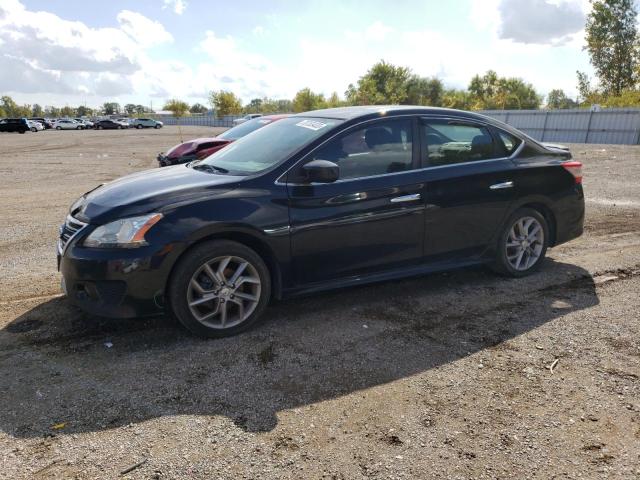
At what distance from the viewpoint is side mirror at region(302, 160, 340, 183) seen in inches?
158

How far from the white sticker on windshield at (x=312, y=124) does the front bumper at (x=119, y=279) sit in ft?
5.72

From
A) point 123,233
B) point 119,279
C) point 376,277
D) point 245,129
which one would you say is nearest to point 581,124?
point 245,129

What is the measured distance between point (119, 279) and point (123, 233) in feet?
1.07

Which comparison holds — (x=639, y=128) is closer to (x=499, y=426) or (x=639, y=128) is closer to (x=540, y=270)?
(x=540, y=270)

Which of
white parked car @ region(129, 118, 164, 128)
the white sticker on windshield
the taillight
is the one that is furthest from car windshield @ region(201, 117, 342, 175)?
white parked car @ region(129, 118, 164, 128)

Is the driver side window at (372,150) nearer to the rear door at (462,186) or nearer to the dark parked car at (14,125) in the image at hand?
the rear door at (462,186)

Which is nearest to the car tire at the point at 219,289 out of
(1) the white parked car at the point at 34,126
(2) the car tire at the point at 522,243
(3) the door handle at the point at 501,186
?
(3) the door handle at the point at 501,186

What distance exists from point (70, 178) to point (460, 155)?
11813 mm

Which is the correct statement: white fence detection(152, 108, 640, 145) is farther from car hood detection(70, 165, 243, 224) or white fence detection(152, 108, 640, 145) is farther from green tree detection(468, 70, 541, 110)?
green tree detection(468, 70, 541, 110)

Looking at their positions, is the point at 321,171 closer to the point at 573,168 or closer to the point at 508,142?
the point at 508,142

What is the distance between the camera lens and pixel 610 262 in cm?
593

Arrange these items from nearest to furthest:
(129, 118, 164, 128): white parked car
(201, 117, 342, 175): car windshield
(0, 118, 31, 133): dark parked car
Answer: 1. (201, 117, 342, 175): car windshield
2. (0, 118, 31, 133): dark parked car
3. (129, 118, 164, 128): white parked car

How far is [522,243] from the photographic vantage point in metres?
5.40

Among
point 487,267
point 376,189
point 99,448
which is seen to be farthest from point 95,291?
point 487,267
